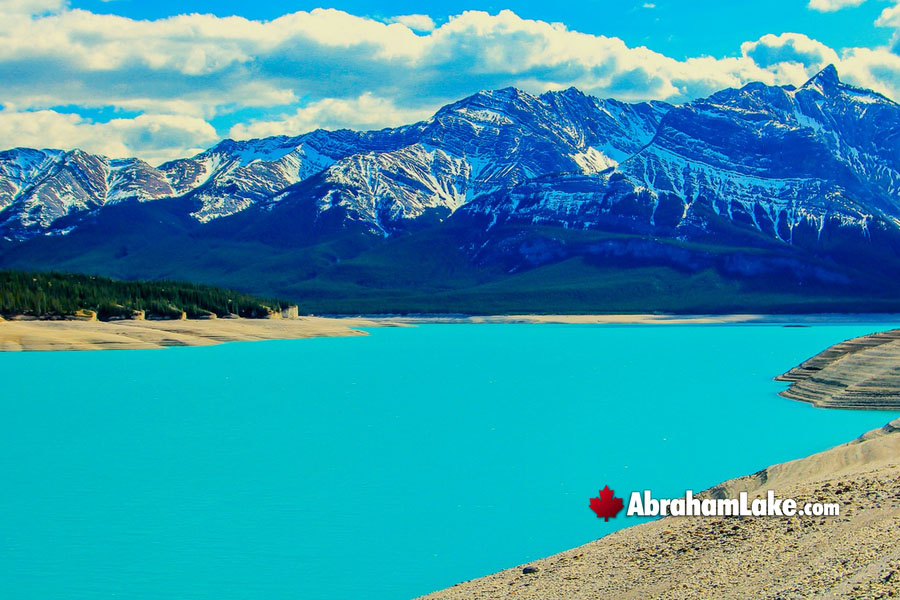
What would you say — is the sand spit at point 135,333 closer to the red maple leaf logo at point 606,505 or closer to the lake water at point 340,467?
the lake water at point 340,467

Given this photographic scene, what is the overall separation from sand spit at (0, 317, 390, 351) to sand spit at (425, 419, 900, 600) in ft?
401

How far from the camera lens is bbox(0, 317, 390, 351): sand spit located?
138125 mm

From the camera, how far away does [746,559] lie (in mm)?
23625

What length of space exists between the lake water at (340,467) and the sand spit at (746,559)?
4312mm

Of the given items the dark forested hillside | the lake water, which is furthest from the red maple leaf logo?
the dark forested hillside

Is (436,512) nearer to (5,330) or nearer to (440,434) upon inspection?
(440,434)

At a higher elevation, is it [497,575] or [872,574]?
[872,574]

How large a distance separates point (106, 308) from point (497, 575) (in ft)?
508

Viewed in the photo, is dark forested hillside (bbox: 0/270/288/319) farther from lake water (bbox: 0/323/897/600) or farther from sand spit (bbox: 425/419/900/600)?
sand spit (bbox: 425/419/900/600)

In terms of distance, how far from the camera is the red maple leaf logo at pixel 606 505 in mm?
36516

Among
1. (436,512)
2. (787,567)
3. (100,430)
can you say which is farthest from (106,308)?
(787,567)

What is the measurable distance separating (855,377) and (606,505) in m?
41.4

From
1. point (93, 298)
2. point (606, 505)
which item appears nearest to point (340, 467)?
point (606, 505)

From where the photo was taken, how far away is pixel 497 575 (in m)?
27.1
